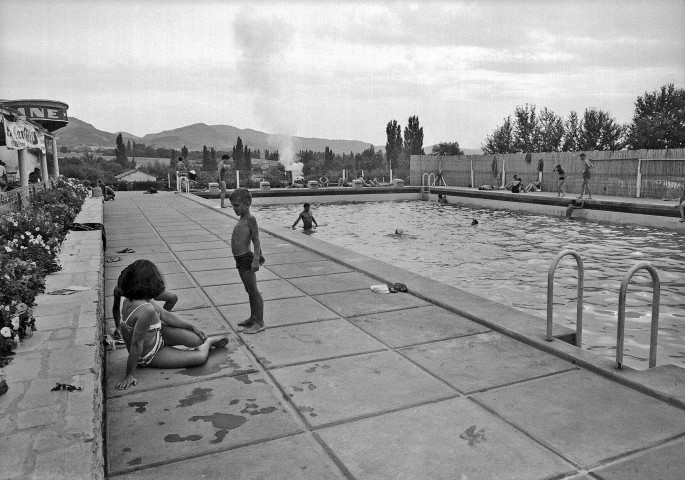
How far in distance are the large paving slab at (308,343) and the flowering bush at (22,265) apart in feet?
6.37

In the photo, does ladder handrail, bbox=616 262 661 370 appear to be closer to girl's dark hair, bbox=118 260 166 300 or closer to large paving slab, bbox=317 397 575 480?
large paving slab, bbox=317 397 575 480

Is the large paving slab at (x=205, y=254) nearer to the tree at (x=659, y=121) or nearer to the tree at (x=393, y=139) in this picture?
the tree at (x=659, y=121)

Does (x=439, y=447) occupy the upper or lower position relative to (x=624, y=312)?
lower

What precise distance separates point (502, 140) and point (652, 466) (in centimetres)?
6662

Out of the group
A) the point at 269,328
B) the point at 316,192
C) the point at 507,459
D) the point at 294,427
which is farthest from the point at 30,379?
the point at 316,192

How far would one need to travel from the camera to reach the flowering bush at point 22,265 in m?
4.16

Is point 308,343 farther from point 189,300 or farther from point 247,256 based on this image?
point 189,300

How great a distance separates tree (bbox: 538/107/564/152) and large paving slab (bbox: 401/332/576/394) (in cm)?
6220

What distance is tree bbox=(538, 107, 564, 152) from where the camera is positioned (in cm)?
6284

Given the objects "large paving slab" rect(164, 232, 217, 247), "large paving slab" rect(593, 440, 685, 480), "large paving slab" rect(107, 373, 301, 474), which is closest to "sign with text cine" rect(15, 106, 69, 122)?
"large paving slab" rect(164, 232, 217, 247)

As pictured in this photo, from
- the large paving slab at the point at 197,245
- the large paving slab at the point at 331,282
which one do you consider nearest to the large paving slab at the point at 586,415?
the large paving slab at the point at 331,282

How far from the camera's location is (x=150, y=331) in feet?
14.9

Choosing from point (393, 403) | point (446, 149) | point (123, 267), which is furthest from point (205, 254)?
point (446, 149)

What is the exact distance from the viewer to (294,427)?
3.60 m
